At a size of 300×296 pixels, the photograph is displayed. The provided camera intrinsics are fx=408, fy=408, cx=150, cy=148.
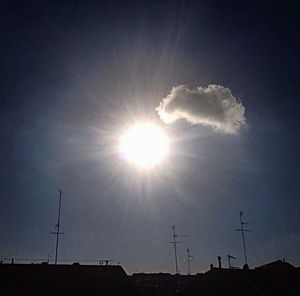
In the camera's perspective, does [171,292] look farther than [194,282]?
No

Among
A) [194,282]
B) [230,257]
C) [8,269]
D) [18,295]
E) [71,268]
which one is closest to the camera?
[18,295]

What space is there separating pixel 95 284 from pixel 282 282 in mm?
27440

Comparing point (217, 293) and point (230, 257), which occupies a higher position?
point (230, 257)

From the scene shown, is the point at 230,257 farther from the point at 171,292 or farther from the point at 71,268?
the point at 71,268

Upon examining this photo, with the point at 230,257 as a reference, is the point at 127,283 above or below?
below

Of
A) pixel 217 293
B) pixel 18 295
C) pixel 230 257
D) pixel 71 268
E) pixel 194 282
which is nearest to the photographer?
pixel 18 295

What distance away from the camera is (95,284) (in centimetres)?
4650

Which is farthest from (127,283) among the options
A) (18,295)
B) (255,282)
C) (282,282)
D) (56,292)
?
(282,282)

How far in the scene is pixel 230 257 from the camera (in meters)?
68.6

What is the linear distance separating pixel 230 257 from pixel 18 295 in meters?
38.4

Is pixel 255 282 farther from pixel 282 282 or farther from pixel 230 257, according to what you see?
pixel 230 257

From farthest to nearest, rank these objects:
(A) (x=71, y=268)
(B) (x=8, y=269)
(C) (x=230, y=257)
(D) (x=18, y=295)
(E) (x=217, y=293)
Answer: (C) (x=230, y=257) → (E) (x=217, y=293) → (A) (x=71, y=268) → (B) (x=8, y=269) → (D) (x=18, y=295)

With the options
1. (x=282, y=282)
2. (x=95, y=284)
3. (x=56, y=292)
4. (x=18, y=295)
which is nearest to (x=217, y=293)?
(x=282, y=282)

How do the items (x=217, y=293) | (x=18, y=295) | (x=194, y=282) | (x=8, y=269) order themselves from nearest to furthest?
(x=18, y=295) → (x=8, y=269) → (x=217, y=293) → (x=194, y=282)
